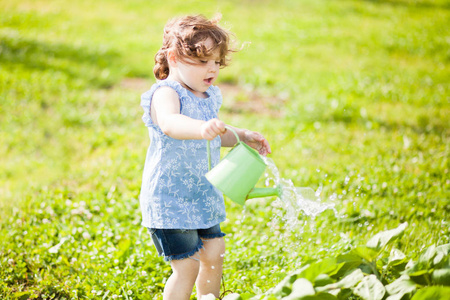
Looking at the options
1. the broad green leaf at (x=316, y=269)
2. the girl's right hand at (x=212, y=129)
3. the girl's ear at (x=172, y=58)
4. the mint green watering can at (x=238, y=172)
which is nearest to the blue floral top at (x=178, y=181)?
the girl's ear at (x=172, y=58)

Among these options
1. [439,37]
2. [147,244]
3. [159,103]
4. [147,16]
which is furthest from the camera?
[147,16]

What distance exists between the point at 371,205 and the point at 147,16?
25.6 ft

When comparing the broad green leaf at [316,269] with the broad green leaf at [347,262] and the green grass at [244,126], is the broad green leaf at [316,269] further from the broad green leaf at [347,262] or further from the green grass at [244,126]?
the green grass at [244,126]

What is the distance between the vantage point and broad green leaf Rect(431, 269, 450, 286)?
6.22 feet

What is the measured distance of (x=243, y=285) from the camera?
8.86ft

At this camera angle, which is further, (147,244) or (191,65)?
(147,244)

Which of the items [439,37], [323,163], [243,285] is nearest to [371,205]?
[323,163]

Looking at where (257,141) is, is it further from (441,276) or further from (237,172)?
(441,276)

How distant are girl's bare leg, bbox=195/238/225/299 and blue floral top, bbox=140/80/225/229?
0.13 metres

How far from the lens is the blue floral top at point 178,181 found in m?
2.26

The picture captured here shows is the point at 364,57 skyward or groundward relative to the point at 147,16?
groundward

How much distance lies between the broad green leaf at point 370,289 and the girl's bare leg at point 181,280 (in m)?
0.78

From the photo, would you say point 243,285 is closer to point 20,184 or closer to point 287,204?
point 287,204

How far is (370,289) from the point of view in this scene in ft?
6.33
